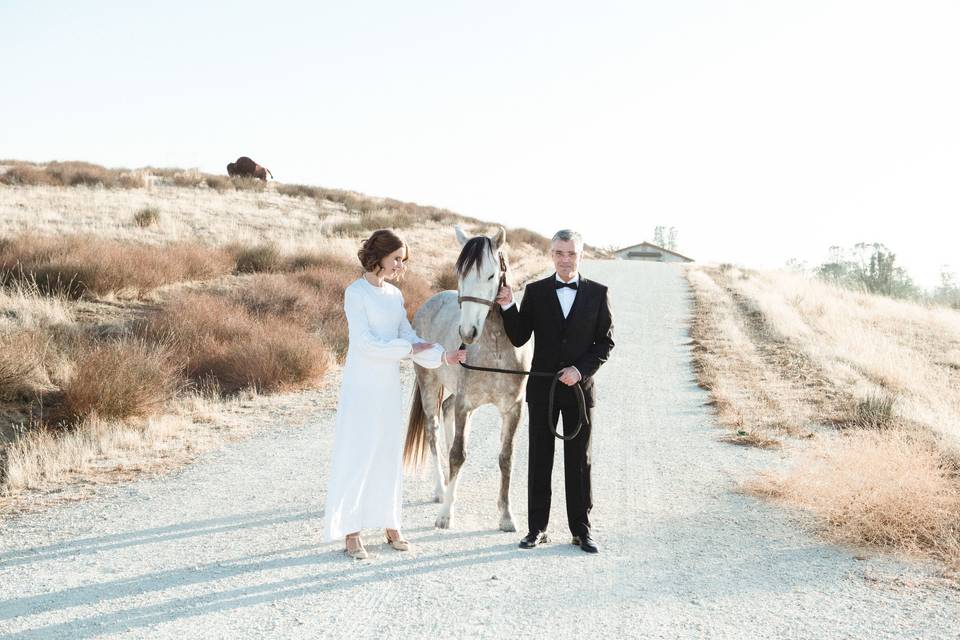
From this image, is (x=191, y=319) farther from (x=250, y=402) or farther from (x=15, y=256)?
(x=15, y=256)

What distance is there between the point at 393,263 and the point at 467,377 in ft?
3.35

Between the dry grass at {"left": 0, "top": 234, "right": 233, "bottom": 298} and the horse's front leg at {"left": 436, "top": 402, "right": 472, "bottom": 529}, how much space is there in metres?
9.24

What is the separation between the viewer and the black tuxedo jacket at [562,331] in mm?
4980

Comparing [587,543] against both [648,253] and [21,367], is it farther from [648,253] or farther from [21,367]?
[648,253]

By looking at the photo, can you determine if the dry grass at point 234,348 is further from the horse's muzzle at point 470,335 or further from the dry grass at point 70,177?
the dry grass at point 70,177

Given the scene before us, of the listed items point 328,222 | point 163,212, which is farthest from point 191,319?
point 328,222

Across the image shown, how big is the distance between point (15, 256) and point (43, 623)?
11.1m

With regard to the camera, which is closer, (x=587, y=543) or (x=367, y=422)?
(x=367, y=422)

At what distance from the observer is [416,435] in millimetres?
6418

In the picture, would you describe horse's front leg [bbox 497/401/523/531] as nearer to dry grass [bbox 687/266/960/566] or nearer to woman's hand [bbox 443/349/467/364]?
woman's hand [bbox 443/349/467/364]

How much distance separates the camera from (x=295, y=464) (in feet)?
23.0

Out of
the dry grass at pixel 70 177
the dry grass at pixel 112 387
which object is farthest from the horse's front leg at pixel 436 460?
the dry grass at pixel 70 177

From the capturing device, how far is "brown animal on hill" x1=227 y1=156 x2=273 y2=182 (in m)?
40.9

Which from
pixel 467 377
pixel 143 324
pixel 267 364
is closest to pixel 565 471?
pixel 467 377
